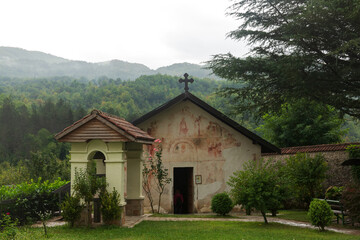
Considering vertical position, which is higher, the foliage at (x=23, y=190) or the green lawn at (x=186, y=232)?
the foliage at (x=23, y=190)

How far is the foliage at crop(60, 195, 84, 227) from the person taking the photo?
37.7 feet

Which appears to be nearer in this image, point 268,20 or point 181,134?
point 268,20

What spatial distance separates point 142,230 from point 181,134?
23.4 ft

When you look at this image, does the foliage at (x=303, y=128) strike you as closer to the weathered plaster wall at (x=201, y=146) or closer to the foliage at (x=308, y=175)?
the foliage at (x=308, y=175)

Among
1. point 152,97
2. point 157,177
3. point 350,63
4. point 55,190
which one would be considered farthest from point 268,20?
point 152,97

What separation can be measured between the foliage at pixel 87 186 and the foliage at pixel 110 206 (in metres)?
0.31

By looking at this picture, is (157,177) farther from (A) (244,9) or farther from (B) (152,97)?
(B) (152,97)

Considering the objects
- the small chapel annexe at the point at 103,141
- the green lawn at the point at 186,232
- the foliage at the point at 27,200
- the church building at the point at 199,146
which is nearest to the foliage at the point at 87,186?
the small chapel annexe at the point at 103,141

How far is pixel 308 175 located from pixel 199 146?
6.32m

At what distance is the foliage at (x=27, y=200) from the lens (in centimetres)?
1252

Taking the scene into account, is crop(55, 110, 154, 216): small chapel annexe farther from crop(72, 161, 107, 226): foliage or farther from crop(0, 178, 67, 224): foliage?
crop(0, 178, 67, 224): foliage

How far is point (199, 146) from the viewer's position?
59.1 feet

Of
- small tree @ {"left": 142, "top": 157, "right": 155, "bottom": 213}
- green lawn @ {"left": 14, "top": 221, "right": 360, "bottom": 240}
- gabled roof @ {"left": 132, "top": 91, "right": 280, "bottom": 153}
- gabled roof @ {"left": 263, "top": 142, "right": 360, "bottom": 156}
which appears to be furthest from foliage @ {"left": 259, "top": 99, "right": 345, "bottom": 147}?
green lawn @ {"left": 14, "top": 221, "right": 360, "bottom": 240}

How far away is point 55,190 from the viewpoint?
14.0 m
